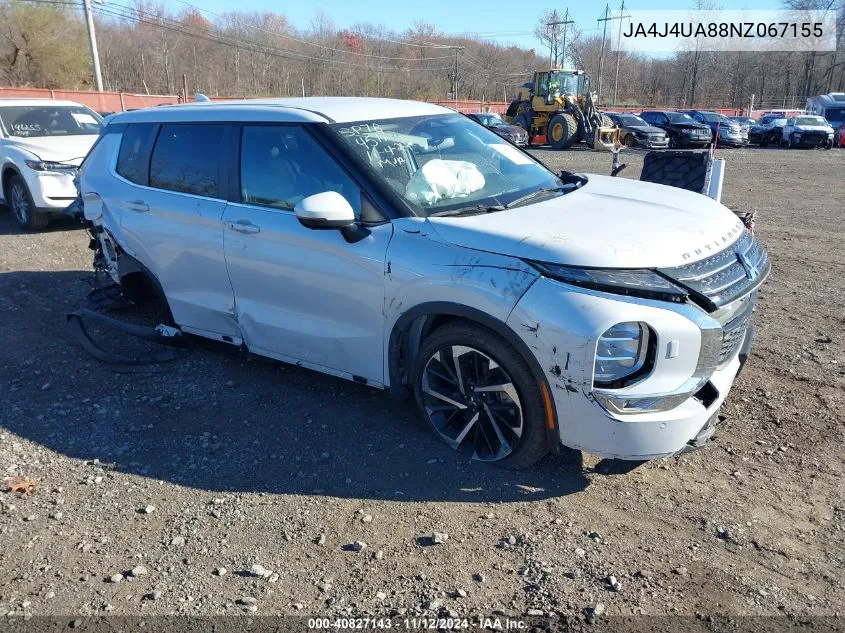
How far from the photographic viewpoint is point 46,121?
10102 millimetres

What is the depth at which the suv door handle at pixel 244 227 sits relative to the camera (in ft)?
13.4

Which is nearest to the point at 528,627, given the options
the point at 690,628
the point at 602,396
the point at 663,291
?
the point at 690,628

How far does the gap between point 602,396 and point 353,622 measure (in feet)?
4.60

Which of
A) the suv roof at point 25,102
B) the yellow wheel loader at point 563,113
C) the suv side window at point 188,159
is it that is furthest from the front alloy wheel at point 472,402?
the yellow wheel loader at point 563,113

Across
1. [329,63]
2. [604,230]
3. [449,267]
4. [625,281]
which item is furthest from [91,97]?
[329,63]

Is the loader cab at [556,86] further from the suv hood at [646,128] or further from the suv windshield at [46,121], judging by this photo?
the suv windshield at [46,121]

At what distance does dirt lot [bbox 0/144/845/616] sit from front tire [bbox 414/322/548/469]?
5.9 inches

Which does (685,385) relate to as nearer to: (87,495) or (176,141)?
(87,495)

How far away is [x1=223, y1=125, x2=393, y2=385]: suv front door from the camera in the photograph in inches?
145

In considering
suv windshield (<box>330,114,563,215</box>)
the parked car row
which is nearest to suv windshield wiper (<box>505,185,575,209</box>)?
suv windshield (<box>330,114,563,215</box>)

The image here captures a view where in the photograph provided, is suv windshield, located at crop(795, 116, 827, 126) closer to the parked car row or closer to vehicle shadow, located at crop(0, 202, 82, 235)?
the parked car row

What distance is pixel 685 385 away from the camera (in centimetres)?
300

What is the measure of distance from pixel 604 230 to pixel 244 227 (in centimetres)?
219

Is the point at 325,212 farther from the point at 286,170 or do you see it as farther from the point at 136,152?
the point at 136,152
